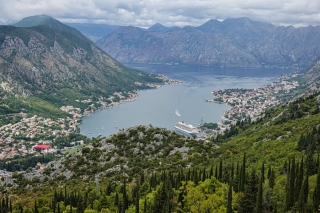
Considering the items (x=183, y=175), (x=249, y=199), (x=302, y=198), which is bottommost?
(x=183, y=175)

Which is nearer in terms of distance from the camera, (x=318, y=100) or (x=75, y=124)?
(x=318, y=100)

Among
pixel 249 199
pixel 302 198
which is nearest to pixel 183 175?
pixel 249 199

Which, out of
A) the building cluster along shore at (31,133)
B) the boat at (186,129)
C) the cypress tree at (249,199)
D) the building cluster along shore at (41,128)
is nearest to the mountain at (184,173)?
the cypress tree at (249,199)

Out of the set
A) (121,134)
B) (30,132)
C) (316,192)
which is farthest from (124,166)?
(30,132)

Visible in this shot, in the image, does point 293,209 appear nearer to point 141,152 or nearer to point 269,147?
point 269,147

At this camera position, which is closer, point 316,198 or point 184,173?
point 316,198

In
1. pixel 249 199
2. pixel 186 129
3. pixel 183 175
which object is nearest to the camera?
pixel 249 199

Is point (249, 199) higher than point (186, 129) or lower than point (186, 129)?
higher

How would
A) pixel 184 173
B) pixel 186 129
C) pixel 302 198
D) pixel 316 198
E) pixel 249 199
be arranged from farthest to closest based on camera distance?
pixel 186 129 → pixel 184 173 → pixel 249 199 → pixel 316 198 → pixel 302 198

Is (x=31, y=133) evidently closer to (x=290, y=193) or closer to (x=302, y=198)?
(x=290, y=193)

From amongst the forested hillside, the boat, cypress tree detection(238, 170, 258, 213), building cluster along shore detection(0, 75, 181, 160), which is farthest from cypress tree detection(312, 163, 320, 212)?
building cluster along shore detection(0, 75, 181, 160)

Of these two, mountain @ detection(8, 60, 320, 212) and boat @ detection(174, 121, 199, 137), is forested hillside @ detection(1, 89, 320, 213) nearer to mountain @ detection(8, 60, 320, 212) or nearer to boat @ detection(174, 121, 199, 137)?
mountain @ detection(8, 60, 320, 212)
